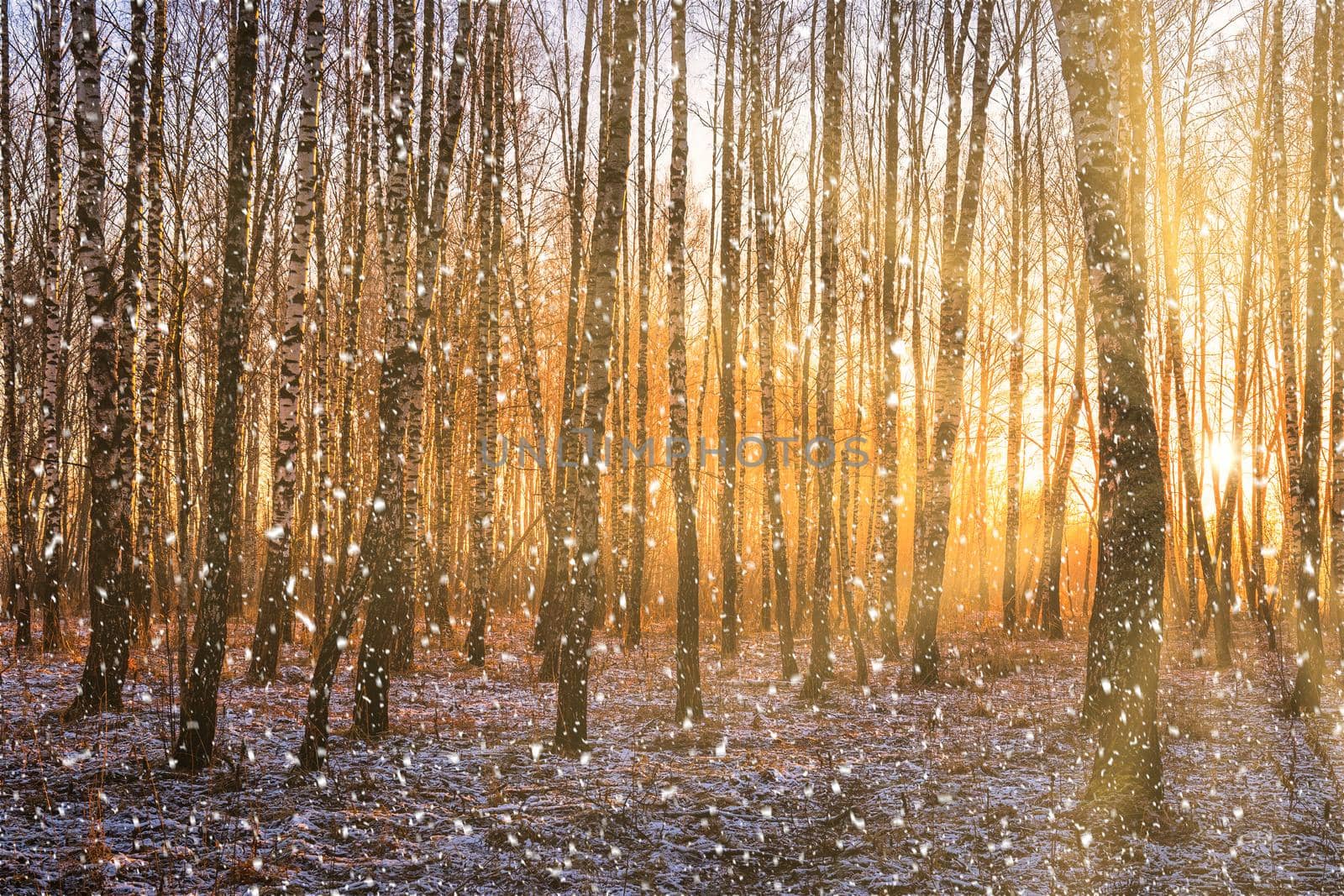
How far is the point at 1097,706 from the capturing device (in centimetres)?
538

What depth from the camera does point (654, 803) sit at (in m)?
5.43

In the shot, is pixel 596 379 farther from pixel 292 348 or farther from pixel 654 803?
pixel 292 348

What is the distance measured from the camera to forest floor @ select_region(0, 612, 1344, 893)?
14.1ft

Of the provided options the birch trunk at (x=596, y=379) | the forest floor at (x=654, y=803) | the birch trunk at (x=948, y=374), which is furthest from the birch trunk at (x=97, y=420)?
the birch trunk at (x=948, y=374)

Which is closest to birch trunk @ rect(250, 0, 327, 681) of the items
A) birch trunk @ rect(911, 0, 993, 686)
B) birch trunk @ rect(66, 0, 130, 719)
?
birch trunk @ rect(66, 0, 130, 719)

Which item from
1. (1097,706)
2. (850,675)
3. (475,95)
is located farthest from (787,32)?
(1097,706)

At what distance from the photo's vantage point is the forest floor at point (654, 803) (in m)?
4.30

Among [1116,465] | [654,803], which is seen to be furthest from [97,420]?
[1116,465]

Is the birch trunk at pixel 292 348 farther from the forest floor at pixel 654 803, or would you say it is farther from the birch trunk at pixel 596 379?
the birch trunk at pixel 596 379

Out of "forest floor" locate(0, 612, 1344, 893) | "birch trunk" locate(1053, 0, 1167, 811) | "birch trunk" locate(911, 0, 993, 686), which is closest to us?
"forest floor" locate(0, 612, 1344, 893)

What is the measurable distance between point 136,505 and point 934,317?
697 inches

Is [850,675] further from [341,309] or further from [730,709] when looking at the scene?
[341,309]

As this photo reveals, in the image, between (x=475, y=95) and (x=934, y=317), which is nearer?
(x=475, y=95)

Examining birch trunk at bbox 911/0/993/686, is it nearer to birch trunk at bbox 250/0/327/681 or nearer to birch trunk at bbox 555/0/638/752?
birch trunk at bbox 555/0/638/752
